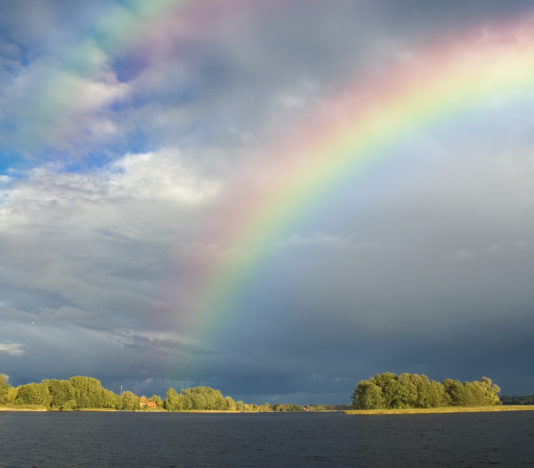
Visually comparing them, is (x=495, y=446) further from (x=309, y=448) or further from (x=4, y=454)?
(x=4, y=454)

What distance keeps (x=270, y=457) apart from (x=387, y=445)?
27.1 metres

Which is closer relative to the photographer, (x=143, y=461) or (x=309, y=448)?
(x=143, y=461)

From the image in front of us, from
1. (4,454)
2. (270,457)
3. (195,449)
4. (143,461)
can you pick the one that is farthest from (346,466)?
(4,454)

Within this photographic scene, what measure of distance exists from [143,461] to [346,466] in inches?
1094

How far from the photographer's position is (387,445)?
8481 centimetres

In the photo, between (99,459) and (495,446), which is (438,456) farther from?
(99,459)

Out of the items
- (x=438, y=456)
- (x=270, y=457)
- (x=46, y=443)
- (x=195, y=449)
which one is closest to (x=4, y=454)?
(x=46, y=443)

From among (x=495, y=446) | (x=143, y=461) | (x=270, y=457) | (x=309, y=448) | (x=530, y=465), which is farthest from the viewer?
(x=309, y=448)

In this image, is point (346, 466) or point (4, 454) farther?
point (4, 454)

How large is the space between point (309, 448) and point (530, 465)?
37967 mm

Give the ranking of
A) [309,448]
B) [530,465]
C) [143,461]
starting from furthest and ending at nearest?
1. [309,448]
2. [143,461]
3. [530,465]

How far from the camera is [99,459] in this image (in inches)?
2557

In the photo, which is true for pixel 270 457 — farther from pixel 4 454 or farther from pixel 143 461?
pixel 4 454

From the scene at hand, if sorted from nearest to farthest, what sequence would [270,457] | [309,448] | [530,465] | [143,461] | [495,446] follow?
[530,465]
[143,461]
[270,457]
[495,446]
[309,448]
